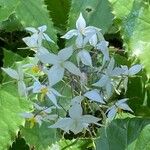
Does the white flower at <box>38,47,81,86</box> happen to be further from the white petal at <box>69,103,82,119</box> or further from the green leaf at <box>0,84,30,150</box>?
the green leaf at <box>0,84,30,150</box>

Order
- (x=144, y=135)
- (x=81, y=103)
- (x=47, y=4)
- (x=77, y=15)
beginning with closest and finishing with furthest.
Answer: (x=144, y=135) < (x=81, y=103) < (x=77, y=15) < (x=47, y=4)

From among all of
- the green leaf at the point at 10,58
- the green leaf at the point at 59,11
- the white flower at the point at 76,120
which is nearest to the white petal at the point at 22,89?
the white flower at the point at 76,120

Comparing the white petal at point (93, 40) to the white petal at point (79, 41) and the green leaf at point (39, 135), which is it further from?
the green leaf at point (39, 135)

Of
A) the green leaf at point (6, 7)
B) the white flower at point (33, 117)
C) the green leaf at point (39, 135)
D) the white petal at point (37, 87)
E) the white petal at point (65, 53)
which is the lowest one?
the green leaf at point (39, 135)

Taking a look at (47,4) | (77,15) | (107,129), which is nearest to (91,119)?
(107,129)

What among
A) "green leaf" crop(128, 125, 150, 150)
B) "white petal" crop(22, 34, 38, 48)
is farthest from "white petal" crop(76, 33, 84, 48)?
"green leaf" crop(128, 125, 150, 150)

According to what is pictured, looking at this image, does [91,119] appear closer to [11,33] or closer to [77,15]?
[77,15]
